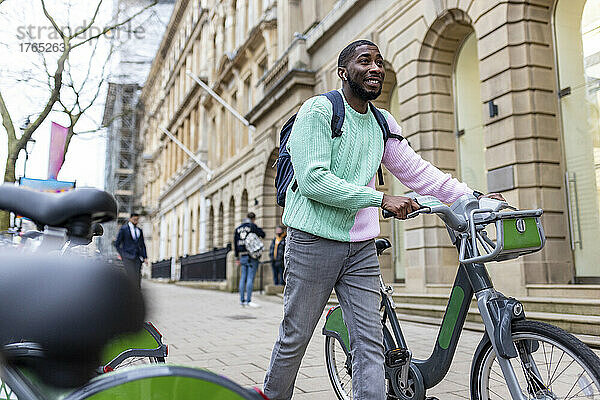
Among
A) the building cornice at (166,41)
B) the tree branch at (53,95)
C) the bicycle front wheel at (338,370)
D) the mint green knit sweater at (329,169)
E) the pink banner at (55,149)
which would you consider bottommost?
the bicycle front wheel at (338,370)

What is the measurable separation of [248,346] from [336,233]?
4.60 meters

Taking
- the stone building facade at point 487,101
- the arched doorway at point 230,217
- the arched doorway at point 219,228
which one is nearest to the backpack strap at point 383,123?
the stone building facade at point 487,101

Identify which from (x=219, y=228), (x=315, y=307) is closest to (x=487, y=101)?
(x=315, y=307)

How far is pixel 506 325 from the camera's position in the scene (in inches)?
95.0

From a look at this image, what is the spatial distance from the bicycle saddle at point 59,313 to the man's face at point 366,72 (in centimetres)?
176

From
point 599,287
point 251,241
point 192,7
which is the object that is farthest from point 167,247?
point 599,287

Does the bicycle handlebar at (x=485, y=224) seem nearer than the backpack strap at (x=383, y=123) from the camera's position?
Yes

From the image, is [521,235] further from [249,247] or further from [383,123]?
[249,247]

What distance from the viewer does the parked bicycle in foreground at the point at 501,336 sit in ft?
7.42

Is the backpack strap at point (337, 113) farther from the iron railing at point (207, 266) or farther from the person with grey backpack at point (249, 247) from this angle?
the iron railing at point (207, 266)

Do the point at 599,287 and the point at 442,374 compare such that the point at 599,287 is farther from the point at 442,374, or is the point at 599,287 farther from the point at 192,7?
the point at 192,7

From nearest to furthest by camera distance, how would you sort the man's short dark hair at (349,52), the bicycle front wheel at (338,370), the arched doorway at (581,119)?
the man's short dark hair at (349,52) → the bicycle front wheel at (338,370) → the arched doorway at (581,119)

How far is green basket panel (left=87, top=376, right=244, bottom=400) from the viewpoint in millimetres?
1099

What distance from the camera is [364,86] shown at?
2.64m
